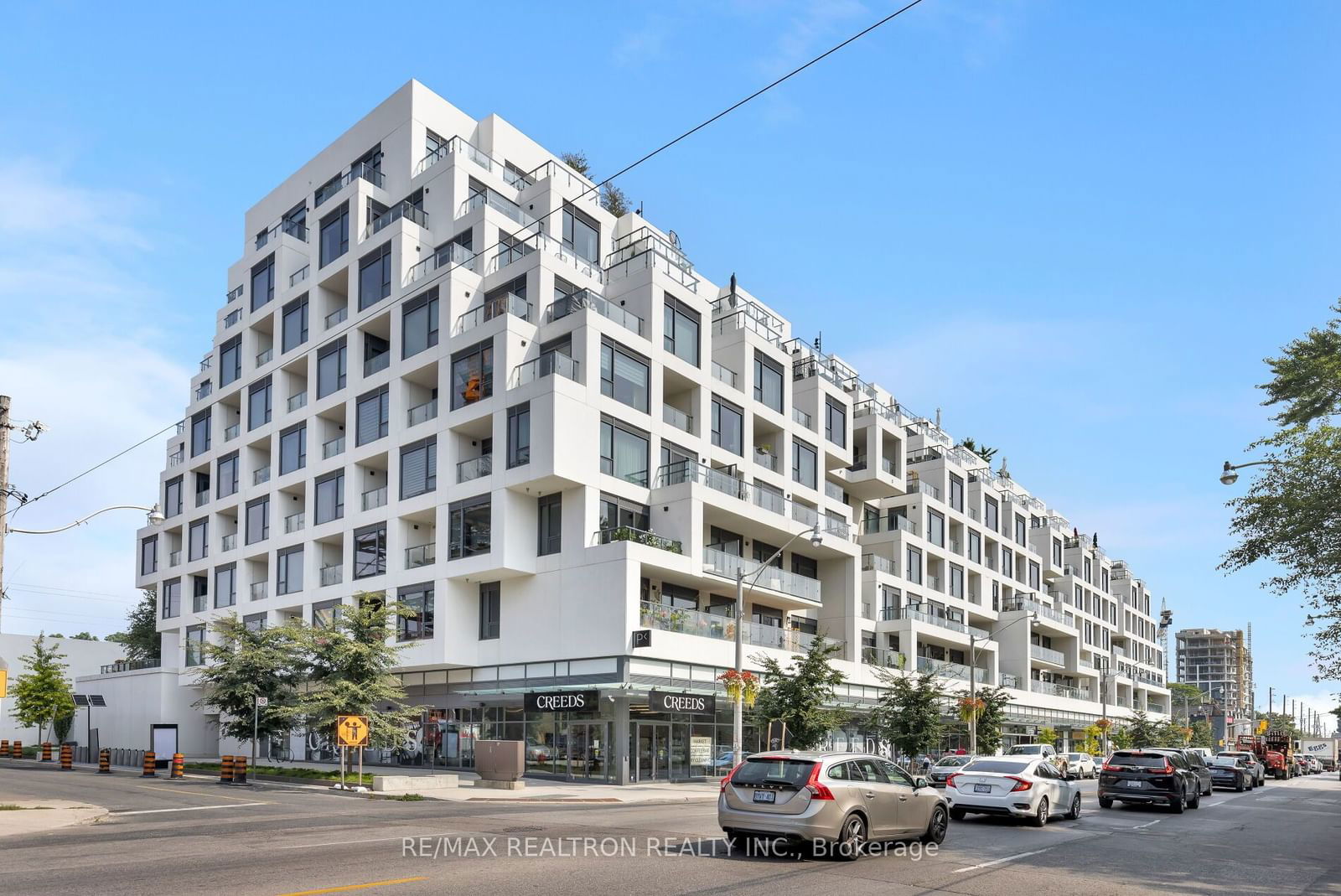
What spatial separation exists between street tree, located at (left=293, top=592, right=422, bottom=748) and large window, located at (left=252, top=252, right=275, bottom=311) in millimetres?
26179

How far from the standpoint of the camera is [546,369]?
4225 cm

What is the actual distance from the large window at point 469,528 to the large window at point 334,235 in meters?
15.9

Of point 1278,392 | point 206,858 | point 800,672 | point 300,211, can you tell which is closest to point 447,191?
Result: point 300,211

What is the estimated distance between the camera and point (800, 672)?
→ 131ft

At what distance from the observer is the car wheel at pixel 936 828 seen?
17625mm

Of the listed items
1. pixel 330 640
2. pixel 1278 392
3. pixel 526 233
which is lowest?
pixel 330 640

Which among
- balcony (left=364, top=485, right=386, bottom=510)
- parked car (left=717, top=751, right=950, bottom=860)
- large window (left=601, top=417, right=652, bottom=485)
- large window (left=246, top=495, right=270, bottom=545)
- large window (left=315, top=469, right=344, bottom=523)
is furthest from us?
large window (left=246, top=495, right=270, bottom=545)

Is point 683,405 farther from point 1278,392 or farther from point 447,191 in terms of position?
point 1278,392

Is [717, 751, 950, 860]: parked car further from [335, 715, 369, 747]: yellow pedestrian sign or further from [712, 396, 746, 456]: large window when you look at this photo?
[712, 396, 746, 456]: large window

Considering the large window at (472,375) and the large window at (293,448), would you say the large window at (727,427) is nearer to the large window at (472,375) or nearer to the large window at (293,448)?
the large window at (472,375)

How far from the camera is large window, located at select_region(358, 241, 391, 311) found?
49531mm

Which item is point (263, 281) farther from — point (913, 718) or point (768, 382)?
point (913, 718)

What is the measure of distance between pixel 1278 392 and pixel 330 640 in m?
27.8

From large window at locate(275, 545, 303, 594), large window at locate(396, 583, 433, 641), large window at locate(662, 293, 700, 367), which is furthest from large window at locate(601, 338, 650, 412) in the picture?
large window at locate(275, 545, 303, 594)
